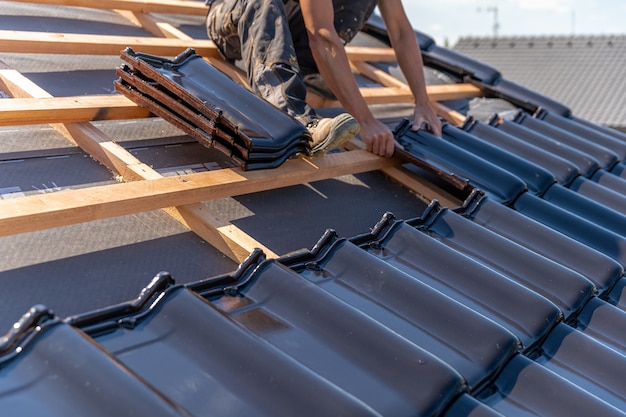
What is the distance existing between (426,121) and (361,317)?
2.34 metres

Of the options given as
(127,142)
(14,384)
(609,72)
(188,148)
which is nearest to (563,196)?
(188,148)

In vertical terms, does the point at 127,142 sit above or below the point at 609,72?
below

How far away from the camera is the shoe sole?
3.12 metres

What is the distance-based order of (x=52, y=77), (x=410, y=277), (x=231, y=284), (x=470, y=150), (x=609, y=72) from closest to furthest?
1. (x=231, y=284)
2. (x=410, y=277)
3. (x=52, y=77)
4. (x=470, y=150)
5. (x=609, y=72)

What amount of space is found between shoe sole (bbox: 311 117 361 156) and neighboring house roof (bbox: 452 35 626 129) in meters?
16.5

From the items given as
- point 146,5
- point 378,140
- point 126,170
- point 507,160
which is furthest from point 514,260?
point 146,5

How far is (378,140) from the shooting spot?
11.6ft

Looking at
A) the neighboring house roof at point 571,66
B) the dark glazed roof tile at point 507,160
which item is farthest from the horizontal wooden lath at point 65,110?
the neighboring house roof at point 571,66

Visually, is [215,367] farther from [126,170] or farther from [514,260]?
[514,260]

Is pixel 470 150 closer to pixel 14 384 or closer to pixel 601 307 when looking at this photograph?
pixel 601 307

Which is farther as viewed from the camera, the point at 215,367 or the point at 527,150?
the point at 527,150

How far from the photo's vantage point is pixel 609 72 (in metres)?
19.8

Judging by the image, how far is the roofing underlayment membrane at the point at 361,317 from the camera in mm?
1527

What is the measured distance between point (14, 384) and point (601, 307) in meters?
2.02
